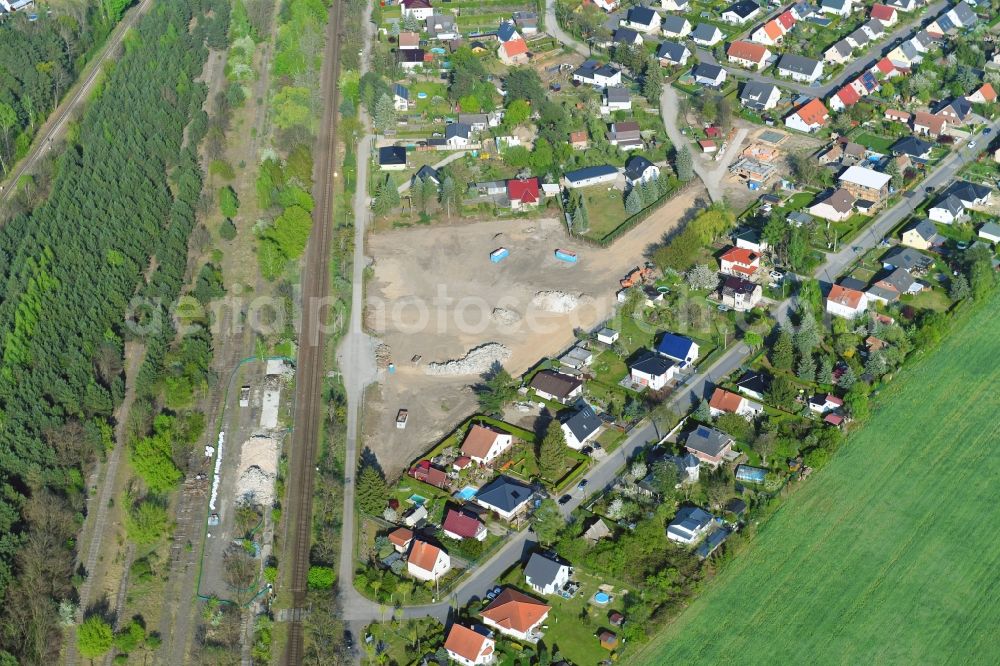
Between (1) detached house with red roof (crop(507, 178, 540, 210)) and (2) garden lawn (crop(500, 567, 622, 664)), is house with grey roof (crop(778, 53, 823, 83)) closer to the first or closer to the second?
(1) detached house with red roof (crop(507, 178, 540, 210))

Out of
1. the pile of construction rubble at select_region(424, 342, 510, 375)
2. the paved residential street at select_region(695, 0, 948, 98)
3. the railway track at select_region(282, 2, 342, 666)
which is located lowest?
the paved residential street at select_region(695, 0, 948, 98)

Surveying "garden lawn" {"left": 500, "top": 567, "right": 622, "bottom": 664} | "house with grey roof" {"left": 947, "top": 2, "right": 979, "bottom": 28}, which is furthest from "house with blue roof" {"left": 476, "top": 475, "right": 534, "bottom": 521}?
"house with grey roof" {"left": 947, "top": 2, "right": 979, "bottom": 28}

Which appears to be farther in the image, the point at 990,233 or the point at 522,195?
the point at 522,195

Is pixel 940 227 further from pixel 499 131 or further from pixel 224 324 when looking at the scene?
pixel 224 324

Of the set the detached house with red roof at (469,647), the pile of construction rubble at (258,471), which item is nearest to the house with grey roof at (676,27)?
the pile of construction rubble at (258,471)

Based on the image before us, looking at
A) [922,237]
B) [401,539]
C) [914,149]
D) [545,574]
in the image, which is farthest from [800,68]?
[401,539]

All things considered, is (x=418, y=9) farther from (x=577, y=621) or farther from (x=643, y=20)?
(x=577, y=621)

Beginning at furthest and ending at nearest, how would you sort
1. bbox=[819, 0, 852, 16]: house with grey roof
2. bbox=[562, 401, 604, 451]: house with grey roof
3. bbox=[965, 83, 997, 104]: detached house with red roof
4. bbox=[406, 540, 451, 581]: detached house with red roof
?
bbox=[819, 0, 852, 16]: house with grey roof < bbox=[965, 83, 997, 104]: detached house with red roof < bbox=[562, 401, 604, 451]: house with grey roof < bbox=[406, 540, 451, 581]: detached house with red roof
